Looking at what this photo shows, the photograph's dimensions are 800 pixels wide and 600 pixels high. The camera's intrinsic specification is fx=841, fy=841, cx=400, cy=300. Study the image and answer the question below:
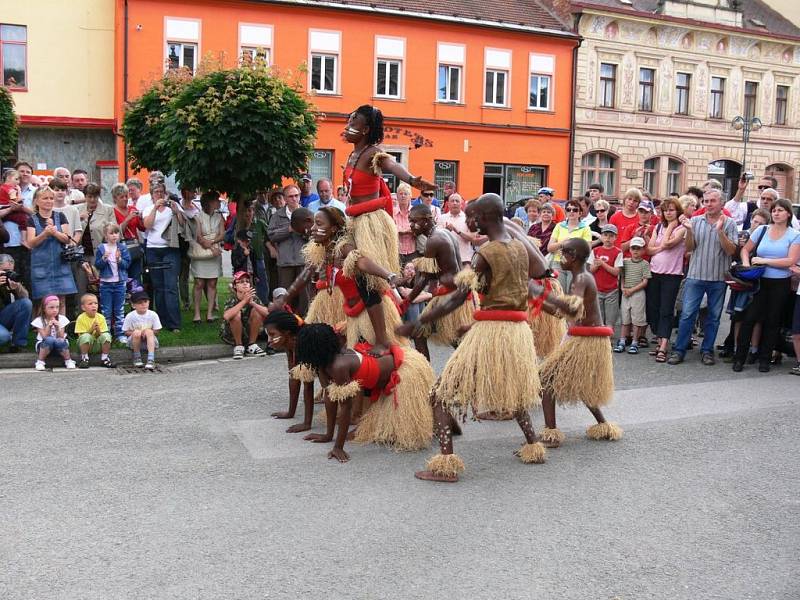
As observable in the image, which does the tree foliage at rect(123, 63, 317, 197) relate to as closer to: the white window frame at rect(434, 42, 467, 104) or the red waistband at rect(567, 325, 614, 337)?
the red waistband at rect(567, 325, 614, 337)

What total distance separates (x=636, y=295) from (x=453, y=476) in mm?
6142

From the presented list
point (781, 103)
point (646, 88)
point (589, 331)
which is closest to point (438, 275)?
point (589, 331)

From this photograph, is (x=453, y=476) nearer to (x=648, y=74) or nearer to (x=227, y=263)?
(x=227, y=263)

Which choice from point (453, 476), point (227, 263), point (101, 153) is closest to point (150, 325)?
point (453, 476)

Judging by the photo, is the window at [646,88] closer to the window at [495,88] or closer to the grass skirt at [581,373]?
the window at [495,88]

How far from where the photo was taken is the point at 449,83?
32.5 meters

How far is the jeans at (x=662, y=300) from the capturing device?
10.6 meters

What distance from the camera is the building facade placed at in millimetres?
27828

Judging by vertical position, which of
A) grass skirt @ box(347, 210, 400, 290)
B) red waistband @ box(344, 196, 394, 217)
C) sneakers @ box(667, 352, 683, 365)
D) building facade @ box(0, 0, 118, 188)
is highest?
building facade @ box(0, 0, 118, 188)

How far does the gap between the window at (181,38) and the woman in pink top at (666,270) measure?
21.3m

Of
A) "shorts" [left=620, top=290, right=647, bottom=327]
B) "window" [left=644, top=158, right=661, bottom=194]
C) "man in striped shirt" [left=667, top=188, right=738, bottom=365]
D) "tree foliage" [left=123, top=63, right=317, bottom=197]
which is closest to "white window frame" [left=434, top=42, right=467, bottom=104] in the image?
"window" [left=644, top=158, right=661, bottom=194]

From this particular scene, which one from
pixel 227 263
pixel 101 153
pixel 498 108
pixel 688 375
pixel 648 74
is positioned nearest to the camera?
pixel 688 375

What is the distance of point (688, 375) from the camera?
9578mm

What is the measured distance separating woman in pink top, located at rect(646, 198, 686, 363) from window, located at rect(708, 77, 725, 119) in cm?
2935
